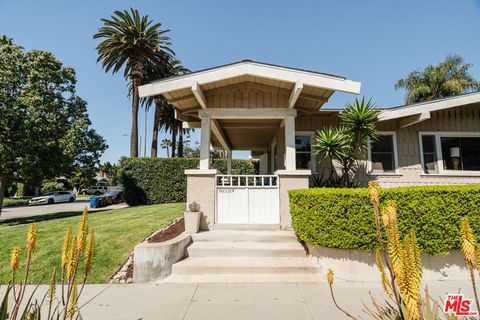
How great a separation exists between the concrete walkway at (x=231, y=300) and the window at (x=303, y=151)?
14.1 feet

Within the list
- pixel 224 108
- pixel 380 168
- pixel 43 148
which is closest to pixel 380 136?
pixel 380 168

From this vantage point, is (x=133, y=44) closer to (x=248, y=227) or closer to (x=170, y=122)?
(x=170, y=122)

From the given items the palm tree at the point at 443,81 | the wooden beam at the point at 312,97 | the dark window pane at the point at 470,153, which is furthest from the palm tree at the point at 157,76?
the palm tree at the point at 443,81

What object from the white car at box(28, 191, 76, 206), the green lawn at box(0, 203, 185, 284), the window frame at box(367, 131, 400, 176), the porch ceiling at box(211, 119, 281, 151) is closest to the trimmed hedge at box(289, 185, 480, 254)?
the window frame at box(367, 131, 400, 176)

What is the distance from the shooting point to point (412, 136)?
817 cm

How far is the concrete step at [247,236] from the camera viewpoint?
228 inches

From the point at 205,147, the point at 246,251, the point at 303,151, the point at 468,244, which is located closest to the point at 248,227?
the point at 246,251

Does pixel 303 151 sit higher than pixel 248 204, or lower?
higher

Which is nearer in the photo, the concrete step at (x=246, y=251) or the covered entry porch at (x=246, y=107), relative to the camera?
the concrete step at (x=246, y=251)

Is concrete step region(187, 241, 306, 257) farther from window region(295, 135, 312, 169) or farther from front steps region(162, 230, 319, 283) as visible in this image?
window region(295, 135, 312, 169)

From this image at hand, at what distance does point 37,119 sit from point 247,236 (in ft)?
39.1

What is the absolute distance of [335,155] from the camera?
22.8 ft

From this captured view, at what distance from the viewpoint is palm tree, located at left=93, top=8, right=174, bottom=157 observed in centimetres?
1878

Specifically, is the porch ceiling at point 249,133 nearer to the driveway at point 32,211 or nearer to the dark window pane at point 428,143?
the dark window pane at point 428,143
